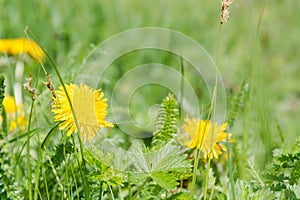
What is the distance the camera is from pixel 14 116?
200cm

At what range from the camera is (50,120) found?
1623 millimetres

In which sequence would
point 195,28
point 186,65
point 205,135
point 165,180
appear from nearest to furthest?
1. point 165,180
2. point 205,135
3. point 186,65
4. point 195,28

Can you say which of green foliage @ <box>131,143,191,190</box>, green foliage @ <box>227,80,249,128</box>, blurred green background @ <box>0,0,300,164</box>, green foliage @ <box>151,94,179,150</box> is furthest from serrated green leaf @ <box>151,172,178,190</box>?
blurred green background @ <box>0,0,300,164</box>

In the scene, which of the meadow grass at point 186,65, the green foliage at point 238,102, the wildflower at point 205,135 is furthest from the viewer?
the green foliage at point 238,102

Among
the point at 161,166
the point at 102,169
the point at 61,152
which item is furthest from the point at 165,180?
the point at 61,152

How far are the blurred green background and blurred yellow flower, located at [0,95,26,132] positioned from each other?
54 centimetres

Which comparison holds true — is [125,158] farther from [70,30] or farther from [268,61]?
[268,61]

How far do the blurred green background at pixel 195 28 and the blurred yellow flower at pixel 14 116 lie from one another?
1.76 ft

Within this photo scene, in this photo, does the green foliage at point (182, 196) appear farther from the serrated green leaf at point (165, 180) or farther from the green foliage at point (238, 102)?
the green foliage at point (238, 102)

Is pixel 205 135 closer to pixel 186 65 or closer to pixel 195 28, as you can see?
pixel 186 65

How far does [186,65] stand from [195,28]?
803 mm

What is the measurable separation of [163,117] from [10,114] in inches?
34.4

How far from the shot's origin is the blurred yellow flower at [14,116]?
5.57ft

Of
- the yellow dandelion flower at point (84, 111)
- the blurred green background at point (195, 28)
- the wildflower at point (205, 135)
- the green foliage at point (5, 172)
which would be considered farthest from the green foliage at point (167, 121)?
the blurred green background at point (195, 28)
